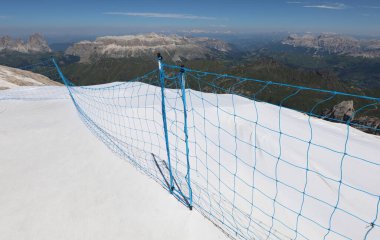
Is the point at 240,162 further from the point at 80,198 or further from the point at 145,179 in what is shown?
the point at 80,198

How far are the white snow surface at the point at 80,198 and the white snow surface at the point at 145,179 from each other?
27 mm

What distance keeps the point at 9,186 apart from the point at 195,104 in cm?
1013

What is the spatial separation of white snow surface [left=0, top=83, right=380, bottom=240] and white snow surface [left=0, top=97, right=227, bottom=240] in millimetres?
27

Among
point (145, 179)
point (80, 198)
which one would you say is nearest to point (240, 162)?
point (145, 179)

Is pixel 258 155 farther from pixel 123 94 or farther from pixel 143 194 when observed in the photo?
pixel 123 94

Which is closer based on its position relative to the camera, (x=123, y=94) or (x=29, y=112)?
(x=29, y=112)

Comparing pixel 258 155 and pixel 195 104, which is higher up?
pixel 195 104

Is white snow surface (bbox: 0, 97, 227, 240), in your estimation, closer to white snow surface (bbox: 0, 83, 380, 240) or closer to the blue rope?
white snow surface (bbox: 0, 83, 380, 240)

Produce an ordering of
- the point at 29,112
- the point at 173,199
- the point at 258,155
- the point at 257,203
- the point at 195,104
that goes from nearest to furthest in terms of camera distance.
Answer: the point at 173,199 → the point at 257,203 → the point at 258,155 → the point at 29,112 → the point at 195,104

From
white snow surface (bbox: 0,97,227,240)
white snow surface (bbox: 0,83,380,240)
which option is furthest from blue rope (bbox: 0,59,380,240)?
white snow surface (bbox: 0,97,227,240)

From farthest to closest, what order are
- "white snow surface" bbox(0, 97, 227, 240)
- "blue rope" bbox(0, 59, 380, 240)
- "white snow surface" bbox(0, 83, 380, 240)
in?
"blue rope" bbox(0, 59, 380, 240) → "white snow surface" bbox(0, 83, 380, 240) → "white snow surface" bbox(0, 97, 227, 240)

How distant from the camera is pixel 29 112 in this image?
1426cm

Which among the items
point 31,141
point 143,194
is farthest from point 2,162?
point 143,194

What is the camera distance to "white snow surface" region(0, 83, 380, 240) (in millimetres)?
5980
